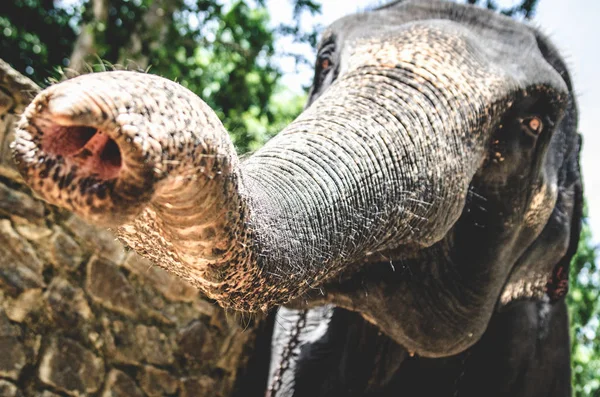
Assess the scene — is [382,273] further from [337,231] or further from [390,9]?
[390,9]

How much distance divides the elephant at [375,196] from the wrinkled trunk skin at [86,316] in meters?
0.38

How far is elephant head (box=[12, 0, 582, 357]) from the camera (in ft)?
2.96

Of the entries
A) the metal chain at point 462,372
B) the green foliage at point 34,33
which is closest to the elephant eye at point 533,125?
the metal chain at point 462,372

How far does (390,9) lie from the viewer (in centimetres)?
265

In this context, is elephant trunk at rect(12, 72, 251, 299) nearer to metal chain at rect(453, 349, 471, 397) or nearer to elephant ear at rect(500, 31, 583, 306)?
elephant ear at rect(500, 31, 583, 306)

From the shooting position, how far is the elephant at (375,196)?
2.99 feet

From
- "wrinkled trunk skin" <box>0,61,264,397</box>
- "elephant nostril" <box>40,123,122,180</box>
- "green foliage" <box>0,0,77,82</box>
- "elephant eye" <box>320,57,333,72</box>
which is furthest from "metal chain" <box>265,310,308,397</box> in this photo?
"green foliage" <box>0,0,77,82</box>

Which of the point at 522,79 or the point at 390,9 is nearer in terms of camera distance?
the point at 522,79

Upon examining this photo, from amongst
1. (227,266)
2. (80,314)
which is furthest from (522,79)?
(80,314)

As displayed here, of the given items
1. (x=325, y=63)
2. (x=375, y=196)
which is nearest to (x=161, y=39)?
(x=325, y=63)

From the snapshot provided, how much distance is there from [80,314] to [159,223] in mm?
1907

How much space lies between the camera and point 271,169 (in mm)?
1322

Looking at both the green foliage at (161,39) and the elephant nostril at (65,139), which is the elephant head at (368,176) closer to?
the elephant nostril at (65,139)

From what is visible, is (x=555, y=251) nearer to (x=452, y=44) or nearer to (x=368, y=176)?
(x=452, y=44)
